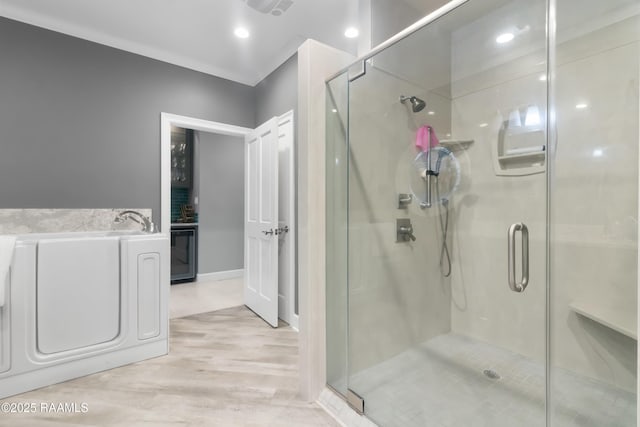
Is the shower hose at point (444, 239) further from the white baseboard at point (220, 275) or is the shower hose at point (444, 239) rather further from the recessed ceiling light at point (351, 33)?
the white baseboard at point (220, 275)

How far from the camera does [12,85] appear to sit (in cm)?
234

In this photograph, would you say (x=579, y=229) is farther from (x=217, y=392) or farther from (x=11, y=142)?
(x=11, y=142)

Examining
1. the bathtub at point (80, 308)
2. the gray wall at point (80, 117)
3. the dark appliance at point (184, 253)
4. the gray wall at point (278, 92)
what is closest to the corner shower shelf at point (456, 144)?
the gray wall at point (278, 92)

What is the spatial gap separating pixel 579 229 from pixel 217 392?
2.29m

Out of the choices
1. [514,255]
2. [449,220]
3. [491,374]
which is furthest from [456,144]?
[491,374]

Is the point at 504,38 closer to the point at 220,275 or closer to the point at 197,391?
the point at 197,391

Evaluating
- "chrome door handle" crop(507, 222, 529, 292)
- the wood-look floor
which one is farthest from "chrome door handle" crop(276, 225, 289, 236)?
"chrome door handle" crop(507, 222, 529, 292)

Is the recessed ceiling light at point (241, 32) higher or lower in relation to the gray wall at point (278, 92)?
higher

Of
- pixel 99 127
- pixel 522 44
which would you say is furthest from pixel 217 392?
pixel 522 44

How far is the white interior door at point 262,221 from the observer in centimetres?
279

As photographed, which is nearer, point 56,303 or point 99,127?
point 56,303

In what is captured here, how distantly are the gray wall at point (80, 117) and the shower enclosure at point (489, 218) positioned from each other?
210 cm

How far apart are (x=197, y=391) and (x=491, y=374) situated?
1770 millimetres

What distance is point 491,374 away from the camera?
1.74m
